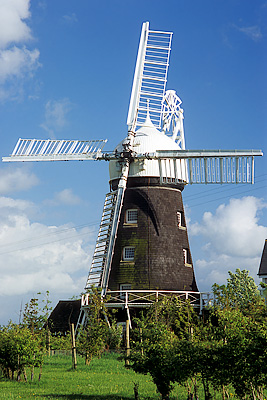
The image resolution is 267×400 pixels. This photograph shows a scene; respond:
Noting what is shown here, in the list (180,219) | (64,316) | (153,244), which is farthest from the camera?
(64,316)

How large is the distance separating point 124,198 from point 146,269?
4.58 m

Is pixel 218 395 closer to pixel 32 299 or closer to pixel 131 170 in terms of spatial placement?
pixel 32 299

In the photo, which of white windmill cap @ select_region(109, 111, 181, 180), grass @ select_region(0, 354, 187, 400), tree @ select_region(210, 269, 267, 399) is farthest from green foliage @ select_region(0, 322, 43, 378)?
white windmill cap @ select_region(109, 111, 181, 180)

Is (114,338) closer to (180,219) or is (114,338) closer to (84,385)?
(180,219)

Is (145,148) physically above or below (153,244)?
above

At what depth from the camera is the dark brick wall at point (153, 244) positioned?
3259cm

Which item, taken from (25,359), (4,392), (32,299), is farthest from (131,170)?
(4,392)

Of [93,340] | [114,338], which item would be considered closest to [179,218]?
[114,338]

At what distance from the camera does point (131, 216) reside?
34188mm

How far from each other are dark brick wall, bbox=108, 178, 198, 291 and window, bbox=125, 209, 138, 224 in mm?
236

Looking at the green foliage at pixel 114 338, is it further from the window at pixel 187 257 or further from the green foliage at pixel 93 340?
the window at pixel 187 257

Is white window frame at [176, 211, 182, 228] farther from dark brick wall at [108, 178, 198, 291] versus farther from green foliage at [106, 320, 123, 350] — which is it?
green foliage at [106, 320, 123, 350]

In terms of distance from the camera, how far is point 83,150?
117 feet

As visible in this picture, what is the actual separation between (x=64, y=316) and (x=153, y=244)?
29.3 feet
